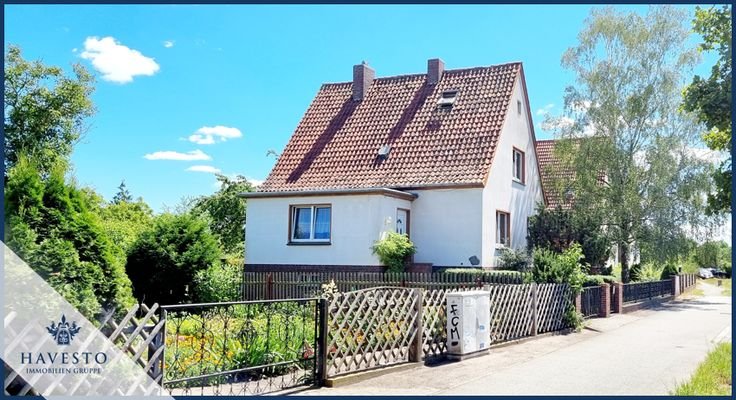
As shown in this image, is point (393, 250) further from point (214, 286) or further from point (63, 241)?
point (63, 241)

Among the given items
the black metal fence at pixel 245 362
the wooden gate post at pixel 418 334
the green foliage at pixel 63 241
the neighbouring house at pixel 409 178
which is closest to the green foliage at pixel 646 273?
the neighbouring house at pixel 409 178

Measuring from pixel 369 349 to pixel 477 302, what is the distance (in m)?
3.12

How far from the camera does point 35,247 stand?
733 centimetres

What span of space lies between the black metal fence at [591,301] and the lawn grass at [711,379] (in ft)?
23.6

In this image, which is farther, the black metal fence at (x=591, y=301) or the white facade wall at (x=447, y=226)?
the white facade wall at (x=447, y=226)

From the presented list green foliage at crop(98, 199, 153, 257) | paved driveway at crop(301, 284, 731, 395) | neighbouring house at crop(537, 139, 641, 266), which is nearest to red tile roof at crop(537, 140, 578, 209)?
neighbouring house at crop(537, 139, 641, 266)

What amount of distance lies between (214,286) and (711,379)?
50.4 feet

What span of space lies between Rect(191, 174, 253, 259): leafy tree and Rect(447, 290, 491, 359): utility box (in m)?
27.1

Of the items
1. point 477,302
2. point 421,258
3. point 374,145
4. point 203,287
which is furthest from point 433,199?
point 477,302

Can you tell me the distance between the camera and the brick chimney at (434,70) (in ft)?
97.3

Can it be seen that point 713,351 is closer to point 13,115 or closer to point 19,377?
point 19,377

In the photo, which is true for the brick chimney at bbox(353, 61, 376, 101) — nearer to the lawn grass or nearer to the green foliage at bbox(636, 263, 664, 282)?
Answer: the green foliage at bbox(636, 263, 664, 282)

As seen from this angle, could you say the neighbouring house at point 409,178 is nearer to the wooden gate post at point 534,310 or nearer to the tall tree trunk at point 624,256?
the tall tree trunk at point 624,256

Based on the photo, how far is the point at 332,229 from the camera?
81.3 feet
